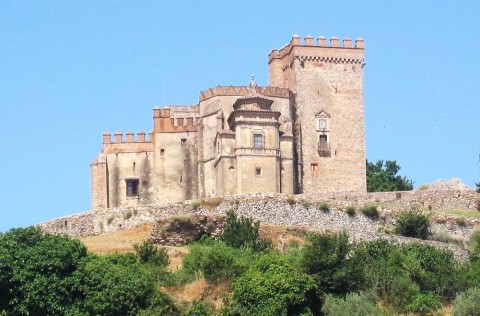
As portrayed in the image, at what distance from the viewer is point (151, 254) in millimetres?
55438

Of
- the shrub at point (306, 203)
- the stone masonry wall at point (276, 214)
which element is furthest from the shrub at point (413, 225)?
the shrub at point (306, 203)

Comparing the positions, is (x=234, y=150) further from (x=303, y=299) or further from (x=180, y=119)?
(x=303, y=299)

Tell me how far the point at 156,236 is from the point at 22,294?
14.0 metres

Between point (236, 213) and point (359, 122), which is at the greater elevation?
point (359, 122)

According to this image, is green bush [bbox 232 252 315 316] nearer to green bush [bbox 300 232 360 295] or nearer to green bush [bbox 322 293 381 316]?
green bush [bbox 322 293 381 316]

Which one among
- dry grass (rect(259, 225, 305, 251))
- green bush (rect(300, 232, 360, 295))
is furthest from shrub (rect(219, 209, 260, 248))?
green bush (rect(300, 232, 360, 295))

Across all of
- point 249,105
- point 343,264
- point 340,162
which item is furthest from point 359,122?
point 343,264

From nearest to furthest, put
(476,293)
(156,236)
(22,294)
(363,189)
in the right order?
(22,294), (476,293), (156,236), (363,189)

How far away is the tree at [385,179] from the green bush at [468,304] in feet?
106

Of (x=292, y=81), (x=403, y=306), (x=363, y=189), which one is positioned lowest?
(x=403, y=306)

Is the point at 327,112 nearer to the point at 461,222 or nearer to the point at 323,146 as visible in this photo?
the point at 323,146

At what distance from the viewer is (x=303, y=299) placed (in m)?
50.8

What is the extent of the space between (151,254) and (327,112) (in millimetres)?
23625

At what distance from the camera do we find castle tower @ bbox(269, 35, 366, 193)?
7538cm
